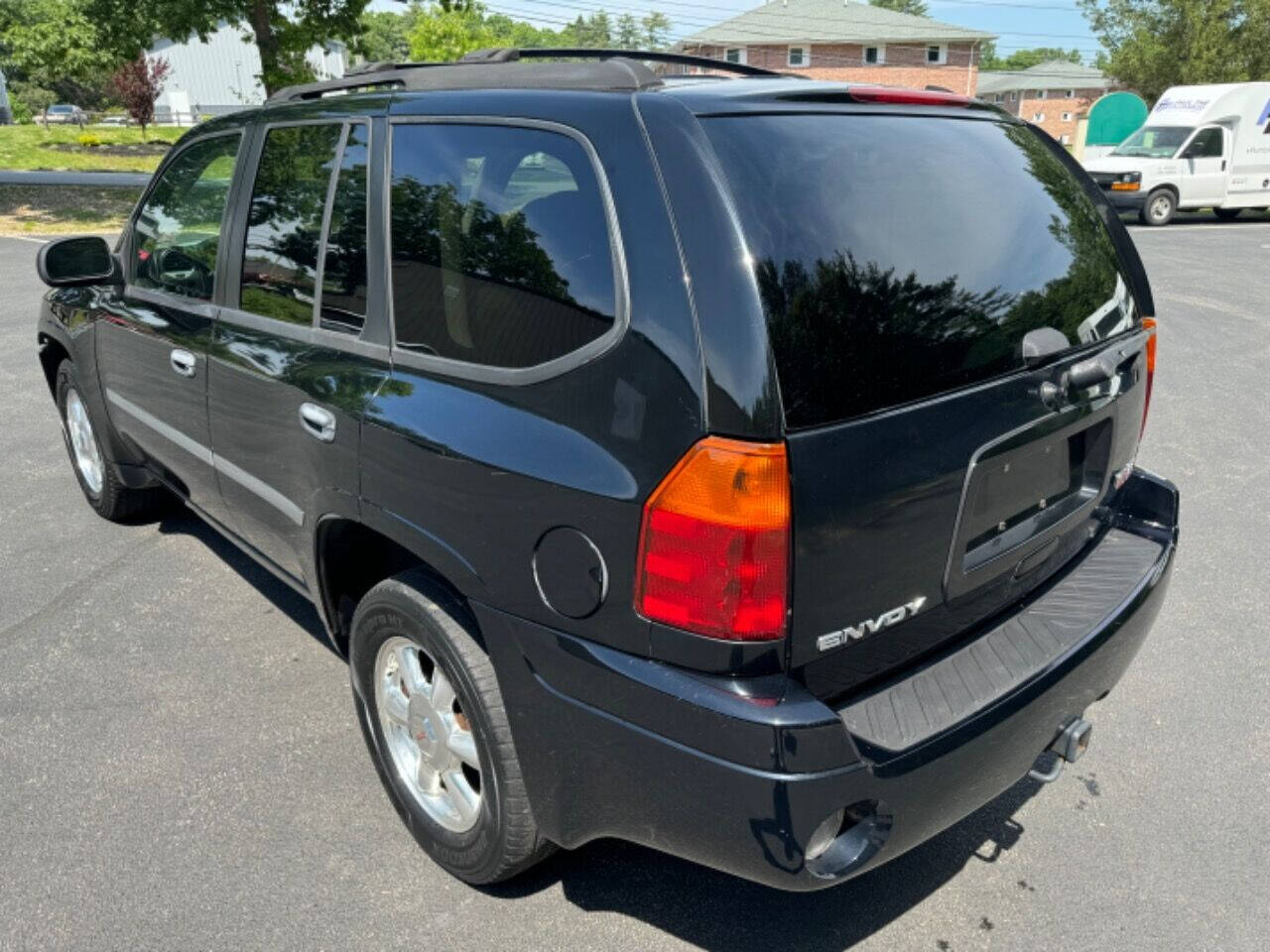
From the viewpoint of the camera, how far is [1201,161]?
19.8m

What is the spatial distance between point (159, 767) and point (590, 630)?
1.81m

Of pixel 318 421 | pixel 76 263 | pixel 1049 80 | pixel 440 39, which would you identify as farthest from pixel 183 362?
pixel 1049 80

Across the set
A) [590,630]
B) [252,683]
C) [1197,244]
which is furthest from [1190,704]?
[1197,244]

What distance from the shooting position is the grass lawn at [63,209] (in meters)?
16.8

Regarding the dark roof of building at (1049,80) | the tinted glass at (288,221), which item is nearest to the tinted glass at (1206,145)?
the tinted glass at (288,221)

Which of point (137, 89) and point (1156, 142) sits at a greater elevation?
point (137, 89)

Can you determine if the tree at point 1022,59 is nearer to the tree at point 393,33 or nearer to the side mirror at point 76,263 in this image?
the tree at point 393,33

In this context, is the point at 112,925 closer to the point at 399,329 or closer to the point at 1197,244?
the point at 399,329

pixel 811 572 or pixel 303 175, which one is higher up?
pixel 303 175

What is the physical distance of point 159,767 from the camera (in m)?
3.05

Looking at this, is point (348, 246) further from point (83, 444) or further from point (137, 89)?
point (137, 89)

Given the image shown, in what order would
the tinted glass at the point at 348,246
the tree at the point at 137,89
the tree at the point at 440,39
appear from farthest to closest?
1. the tree at the point at 440,39
2. the tree at the point at 137,89
3. the tinted glass at the point at 348,246

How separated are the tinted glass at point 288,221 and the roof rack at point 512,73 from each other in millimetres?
194

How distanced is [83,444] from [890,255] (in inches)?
169
